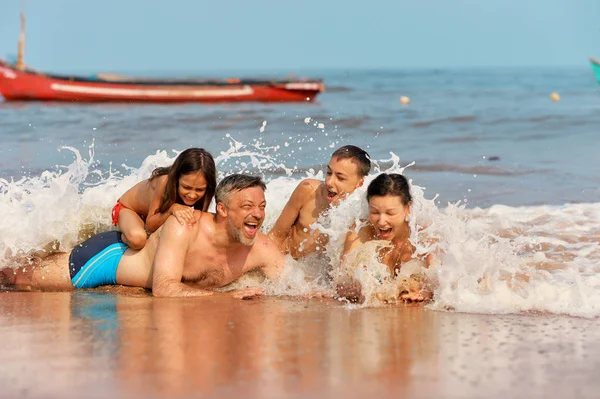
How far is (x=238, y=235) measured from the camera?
6.82m

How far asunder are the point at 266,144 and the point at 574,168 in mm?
5947

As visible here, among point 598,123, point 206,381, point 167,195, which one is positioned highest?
point 598,123

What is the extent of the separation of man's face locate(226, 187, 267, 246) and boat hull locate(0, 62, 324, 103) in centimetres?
2494

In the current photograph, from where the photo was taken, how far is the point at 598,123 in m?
23.0

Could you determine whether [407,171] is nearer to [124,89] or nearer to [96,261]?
[96,261]

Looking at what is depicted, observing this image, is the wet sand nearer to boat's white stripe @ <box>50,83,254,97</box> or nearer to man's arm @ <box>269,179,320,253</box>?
man's arm @ <box>269,179,320,253</box>

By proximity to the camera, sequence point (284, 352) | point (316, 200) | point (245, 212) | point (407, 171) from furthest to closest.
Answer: point (407, 171), point (316, 200), point (245, 212), point (284, 352)

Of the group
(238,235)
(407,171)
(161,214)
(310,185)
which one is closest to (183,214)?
(161,214)

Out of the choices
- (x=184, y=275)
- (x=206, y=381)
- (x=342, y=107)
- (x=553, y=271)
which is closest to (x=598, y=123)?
(x=342, y=107)

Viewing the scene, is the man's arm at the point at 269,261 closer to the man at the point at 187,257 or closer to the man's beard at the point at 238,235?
the man at the point at 187,257

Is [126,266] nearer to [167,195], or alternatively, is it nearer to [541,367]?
[167,195]

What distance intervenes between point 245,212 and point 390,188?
1.07 m

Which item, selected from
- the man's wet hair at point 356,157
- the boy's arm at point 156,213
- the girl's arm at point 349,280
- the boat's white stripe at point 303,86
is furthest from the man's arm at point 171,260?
the boat's white stripe at point 303,86

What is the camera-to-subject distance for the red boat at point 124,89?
3116 cm
